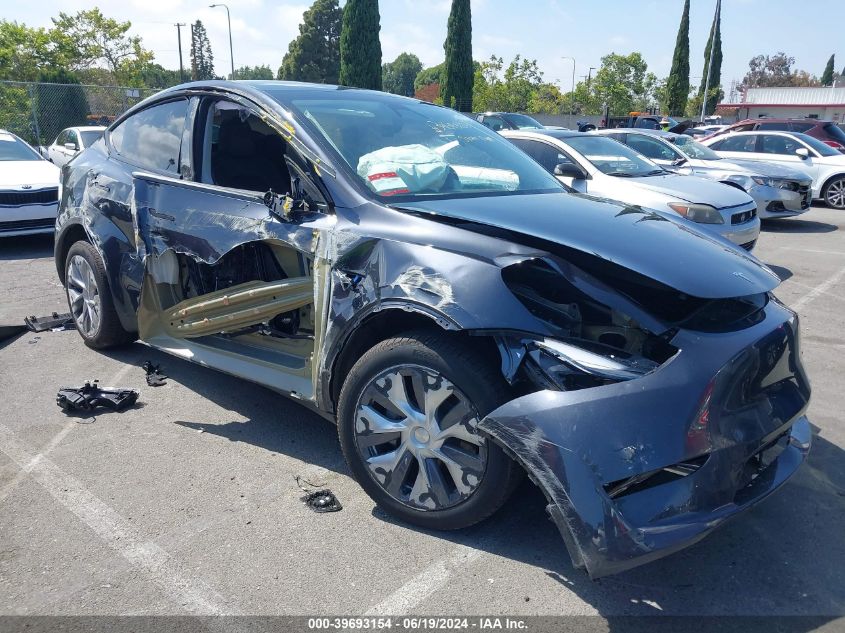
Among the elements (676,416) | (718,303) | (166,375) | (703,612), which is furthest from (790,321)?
(166,375)

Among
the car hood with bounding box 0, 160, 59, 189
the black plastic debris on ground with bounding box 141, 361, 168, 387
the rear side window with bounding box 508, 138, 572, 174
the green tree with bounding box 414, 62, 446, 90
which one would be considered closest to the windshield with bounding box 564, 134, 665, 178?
the rear side window with bounding box 508, 138, 572, 174

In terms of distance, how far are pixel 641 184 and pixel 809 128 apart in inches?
431

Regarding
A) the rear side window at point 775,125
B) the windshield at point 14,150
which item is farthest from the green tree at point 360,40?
the windshield at point 14,150

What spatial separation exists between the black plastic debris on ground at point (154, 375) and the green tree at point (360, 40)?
3523cm

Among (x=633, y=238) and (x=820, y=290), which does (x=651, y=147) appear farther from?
(x=633, y=238)

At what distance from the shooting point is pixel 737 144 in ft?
46.9

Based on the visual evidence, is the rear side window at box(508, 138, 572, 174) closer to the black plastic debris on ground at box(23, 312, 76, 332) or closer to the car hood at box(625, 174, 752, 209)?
the car hood at box(625, 174, 752, 209)

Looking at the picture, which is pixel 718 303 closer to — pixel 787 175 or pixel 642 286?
pixel 642 286

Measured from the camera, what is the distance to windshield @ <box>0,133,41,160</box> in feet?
32.8

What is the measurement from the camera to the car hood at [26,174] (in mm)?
8891

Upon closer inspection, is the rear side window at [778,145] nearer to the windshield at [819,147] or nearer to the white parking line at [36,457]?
the windshield at [819,147]

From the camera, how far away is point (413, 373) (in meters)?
2.71

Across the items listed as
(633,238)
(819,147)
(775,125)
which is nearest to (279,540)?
(633,238)

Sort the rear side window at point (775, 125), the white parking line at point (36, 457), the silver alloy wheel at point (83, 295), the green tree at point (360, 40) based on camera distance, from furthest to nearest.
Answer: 1. the green tree at point (360, 40)
2. the rear side window at point (775, 125)
3. the silver alloy wheel at point (83, 295)
4. the white parking line at point (36, 457)
